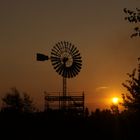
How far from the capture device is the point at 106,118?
29.9 meters

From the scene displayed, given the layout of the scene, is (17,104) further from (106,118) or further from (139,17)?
(139,17)

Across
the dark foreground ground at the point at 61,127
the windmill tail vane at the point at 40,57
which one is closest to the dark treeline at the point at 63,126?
the dark foreground ground at the point at 61,127

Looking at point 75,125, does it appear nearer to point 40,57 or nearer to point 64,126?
point 64,126

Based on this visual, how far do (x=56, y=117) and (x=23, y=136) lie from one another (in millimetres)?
3409

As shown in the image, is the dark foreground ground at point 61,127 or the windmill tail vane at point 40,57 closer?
the dark foreground ground at point 61,127

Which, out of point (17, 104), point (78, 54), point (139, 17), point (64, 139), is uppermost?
point (78, 54)

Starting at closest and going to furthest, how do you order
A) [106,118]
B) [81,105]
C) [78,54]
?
[106,118] < [81,105] < [78,54]

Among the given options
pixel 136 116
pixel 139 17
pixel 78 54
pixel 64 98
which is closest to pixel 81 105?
pixel 64 98

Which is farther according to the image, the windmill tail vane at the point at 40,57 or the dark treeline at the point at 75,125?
the windmill tail vane at the point at 40,57

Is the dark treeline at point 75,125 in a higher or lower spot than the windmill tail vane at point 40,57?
lower

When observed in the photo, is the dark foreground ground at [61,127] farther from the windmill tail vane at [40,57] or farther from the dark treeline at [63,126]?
the windmill tail vane at [40,57]

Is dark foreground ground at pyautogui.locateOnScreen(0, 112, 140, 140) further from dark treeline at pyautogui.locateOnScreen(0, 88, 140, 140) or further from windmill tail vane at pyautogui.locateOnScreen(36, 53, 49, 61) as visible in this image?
windmill tail vane at pyautogui.locateOnScreen(36, 53, 49, 61)

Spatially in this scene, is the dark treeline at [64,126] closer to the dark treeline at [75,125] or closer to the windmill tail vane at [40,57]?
the dark treeline at [75,125]

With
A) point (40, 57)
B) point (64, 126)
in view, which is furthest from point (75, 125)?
point (40, 57)
